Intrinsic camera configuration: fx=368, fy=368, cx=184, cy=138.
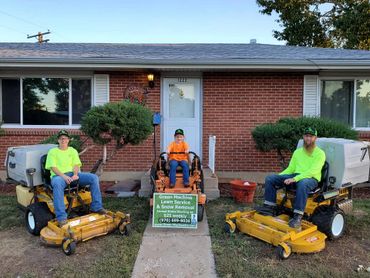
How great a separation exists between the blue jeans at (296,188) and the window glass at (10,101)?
6.35 m

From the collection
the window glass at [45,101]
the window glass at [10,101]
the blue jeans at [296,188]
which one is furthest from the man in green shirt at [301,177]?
the window glass at [10,101]

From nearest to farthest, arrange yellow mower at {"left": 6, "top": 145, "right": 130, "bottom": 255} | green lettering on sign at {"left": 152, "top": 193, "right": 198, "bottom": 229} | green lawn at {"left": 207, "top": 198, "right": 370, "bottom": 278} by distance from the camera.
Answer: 1. green lawn at {"left": 207, "top": 198, "right": 370, "bottom": 278}
2. yellow mower at {"left": 6, "top": 145, "right": 130, "bottom": 255}
3. green lettering on sign at {"left": 152, "top": 193, "right": 198, "bottom": 229}

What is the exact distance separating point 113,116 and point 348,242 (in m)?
4.06

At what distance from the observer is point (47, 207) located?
→ 4.90 metres

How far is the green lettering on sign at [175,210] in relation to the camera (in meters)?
5.02

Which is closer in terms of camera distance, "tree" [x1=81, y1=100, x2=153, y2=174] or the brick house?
"tree" [x1=81, y1=100, x2=153, y2=174]

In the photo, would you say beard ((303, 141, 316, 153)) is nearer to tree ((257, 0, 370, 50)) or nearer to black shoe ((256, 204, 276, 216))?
black shoe ((256, 204, 276, 216))

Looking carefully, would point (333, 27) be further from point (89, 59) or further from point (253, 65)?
point (89, 59)

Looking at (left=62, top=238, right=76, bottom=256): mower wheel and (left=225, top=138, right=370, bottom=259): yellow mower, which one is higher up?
(left=225, top=138, right=370, bottom=259): yellow mower

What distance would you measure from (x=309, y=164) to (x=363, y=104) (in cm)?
487

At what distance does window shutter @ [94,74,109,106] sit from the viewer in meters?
8.41

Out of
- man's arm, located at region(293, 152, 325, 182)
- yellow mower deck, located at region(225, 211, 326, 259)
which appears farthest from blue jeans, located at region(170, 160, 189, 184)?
man's arm, located at region(293, 152, 325, 182)

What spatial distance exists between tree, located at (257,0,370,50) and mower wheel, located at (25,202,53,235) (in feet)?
63.6

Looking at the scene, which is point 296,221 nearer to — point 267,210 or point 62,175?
point 267,210
